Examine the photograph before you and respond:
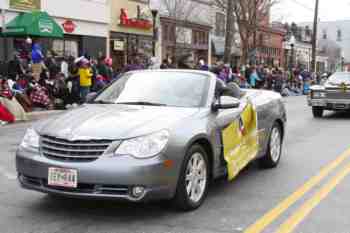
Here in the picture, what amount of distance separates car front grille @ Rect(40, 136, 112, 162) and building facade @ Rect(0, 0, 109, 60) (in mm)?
16294

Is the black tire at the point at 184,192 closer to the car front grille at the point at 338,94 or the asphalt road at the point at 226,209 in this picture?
the asphalt road at the point at 226,209

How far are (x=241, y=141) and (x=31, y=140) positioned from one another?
2.58 m

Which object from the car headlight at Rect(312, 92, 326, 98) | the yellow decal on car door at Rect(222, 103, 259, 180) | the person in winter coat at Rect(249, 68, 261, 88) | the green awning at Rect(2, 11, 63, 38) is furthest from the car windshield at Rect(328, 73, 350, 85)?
the person in winter coat at Rect(249, 68, 261, 88)

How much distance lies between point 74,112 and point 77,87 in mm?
11442

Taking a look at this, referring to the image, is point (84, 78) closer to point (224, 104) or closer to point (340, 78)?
point (340, 78)

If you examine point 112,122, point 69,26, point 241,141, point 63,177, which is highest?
point 69,26

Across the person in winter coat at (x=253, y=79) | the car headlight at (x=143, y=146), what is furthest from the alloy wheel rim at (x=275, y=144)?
the person in winter coat at (x=253, y=79)

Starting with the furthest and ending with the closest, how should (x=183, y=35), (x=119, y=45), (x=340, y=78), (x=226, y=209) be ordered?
(x=183, y=35)
(x=119, y=45)
(x=340, y=78)
(x=226, y=209)

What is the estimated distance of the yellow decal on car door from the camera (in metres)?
6.14

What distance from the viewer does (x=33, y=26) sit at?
1847cm

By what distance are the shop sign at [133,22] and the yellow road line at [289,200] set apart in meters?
20.4

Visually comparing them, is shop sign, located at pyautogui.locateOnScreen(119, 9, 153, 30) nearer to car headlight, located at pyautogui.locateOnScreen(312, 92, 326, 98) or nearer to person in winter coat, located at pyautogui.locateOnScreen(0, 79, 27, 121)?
car headlight, located at pyautogui.locateOnScreen(312, 92, 326, 98)

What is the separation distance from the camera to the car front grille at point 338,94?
15.8 meters

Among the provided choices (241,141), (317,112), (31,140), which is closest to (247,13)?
(317,112)
